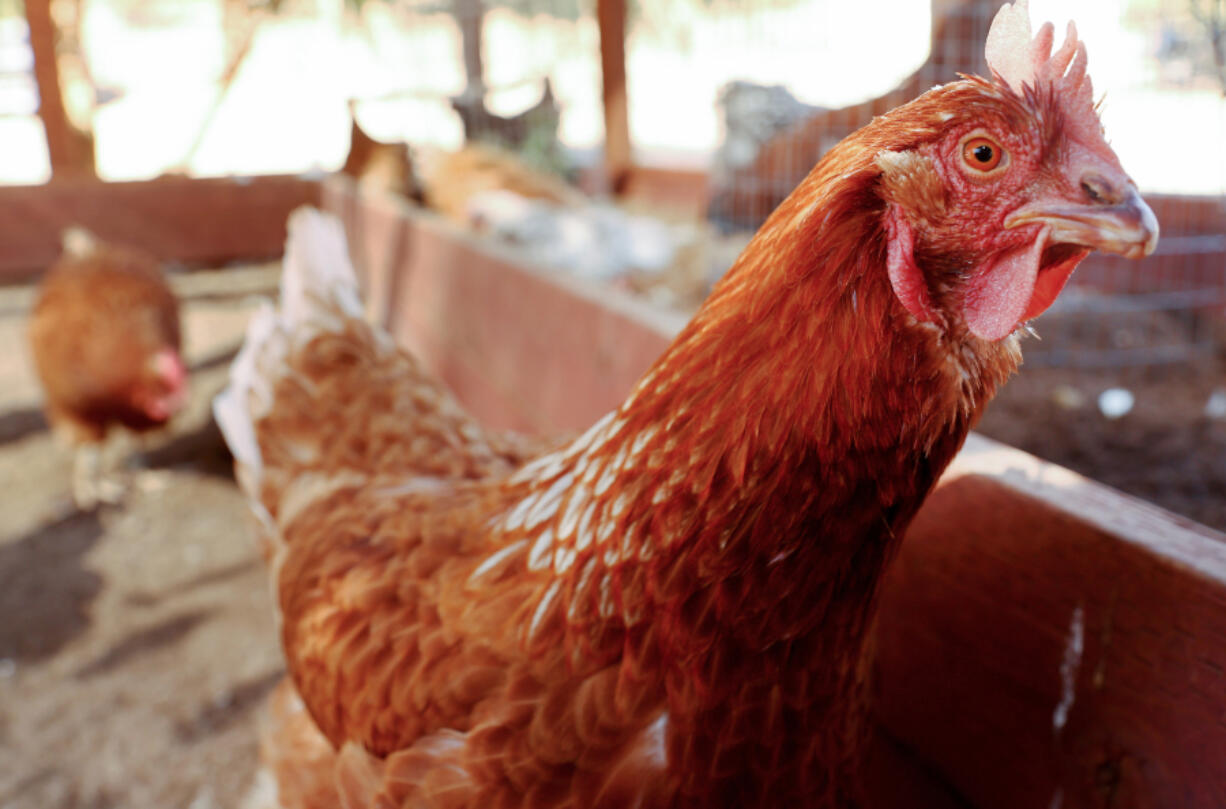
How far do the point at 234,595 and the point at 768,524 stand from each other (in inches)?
89.9

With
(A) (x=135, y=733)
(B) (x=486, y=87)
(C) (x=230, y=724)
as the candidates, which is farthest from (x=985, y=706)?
(B) (x=486, y=87)

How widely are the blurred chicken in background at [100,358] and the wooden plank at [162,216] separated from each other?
3.36 ft

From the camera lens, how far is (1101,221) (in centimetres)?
60

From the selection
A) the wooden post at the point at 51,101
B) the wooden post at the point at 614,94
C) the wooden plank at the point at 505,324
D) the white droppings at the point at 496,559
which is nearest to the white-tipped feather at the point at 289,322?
the wooden plank at the point at 505,324

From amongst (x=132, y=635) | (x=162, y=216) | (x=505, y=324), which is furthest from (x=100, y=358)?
(x=505, y=324)

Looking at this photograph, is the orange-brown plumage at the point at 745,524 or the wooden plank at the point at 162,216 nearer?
the orange-brown plumage at the point at 745,524

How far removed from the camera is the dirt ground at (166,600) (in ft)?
6.20

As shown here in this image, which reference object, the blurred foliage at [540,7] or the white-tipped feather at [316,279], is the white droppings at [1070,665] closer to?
the white-tipped feather at [316,279]

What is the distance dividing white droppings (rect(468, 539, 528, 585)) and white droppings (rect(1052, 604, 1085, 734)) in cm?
58

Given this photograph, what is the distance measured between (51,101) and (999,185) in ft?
16.5

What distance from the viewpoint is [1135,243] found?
0.58 meters

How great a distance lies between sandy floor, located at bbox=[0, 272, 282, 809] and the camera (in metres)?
1.94

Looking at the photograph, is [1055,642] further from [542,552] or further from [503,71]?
[503,71]

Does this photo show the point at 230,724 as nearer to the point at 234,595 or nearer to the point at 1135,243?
the point at 234,595
